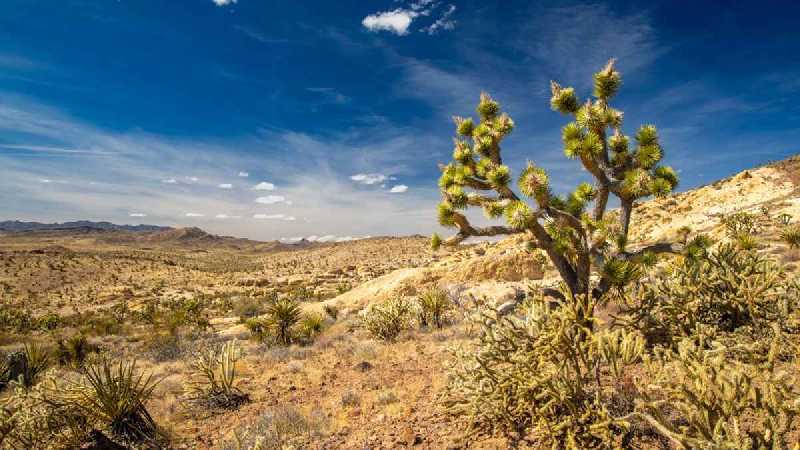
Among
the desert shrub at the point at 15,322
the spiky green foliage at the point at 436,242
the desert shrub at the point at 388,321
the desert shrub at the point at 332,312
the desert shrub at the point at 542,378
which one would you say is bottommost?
the desert shrub at the point at 15,322

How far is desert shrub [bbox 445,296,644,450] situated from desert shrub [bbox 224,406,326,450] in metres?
2.00

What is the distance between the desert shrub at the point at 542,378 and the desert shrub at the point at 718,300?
59.4 inches

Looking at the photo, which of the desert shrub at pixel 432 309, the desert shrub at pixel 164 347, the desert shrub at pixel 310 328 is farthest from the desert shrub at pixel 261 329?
the desert shrub at pixel 432 309

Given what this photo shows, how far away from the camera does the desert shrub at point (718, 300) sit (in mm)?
5090

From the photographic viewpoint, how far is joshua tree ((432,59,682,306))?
6512 mm

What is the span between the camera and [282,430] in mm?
5621

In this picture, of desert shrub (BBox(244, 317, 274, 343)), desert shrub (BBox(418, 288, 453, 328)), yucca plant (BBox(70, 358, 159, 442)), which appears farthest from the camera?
desert shrub (BBox(244, 317, 274, 343))

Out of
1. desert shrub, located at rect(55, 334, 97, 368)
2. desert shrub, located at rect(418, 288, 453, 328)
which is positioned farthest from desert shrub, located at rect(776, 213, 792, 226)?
desert shrub, located at rect(55, 334, 97, 368)

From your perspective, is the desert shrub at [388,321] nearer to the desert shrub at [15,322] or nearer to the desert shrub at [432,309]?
the desert shrub at [432,309]

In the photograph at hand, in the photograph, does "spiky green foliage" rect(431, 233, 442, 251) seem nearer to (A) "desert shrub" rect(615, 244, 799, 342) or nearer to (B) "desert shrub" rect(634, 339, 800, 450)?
(A) "desert shrub" rect(615, 244, 799, 342)

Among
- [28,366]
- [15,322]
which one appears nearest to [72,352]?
[28,366]

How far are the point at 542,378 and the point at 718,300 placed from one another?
345cm

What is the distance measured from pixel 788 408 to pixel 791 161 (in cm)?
4783

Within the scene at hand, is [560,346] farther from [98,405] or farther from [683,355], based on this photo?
[98,405]
